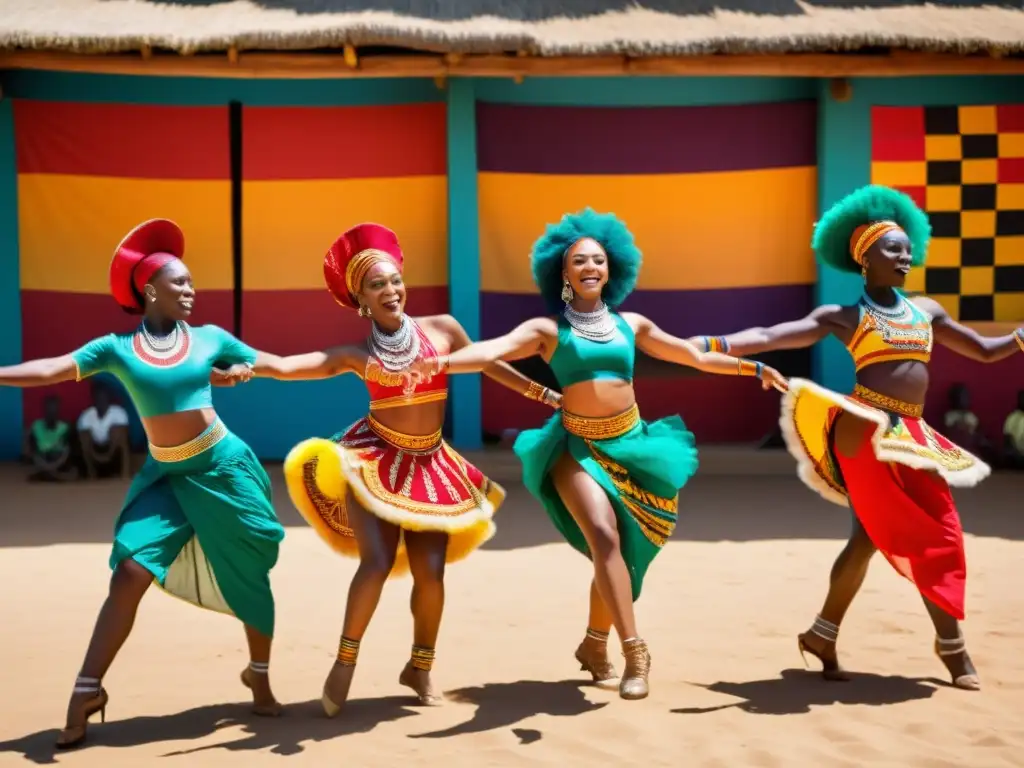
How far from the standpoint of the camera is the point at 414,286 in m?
11.1

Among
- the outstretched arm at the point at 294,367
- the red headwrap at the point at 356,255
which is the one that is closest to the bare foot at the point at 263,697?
the outstretched arm at the point at 294,367

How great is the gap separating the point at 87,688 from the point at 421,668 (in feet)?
→ 4.04

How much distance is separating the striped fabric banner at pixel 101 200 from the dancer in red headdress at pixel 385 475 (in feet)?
18.1

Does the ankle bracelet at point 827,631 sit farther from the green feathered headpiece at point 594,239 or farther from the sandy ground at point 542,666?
the green feathered headpiece at point 594,239

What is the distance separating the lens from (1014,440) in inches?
421

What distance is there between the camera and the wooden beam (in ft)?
33.2

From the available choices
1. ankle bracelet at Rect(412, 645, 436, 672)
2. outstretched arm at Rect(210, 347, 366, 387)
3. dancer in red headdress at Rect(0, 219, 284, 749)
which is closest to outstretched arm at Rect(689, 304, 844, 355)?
outstretched arm at Rect(210, 347, 366, 387)

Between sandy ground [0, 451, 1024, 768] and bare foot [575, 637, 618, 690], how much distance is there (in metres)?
0.11

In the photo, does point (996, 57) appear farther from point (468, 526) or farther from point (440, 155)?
point (468, 526)

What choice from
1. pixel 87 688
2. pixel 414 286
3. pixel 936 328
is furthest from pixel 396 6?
pixel 87 688

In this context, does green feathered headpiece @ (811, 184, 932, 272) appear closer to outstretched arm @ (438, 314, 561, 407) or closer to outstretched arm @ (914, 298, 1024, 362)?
outstretched arm @ (914, 298, 1024, 362)

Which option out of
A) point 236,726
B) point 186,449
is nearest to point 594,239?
point 186,449

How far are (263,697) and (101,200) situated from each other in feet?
21.2

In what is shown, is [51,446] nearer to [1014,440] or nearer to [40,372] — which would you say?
[40,372]
